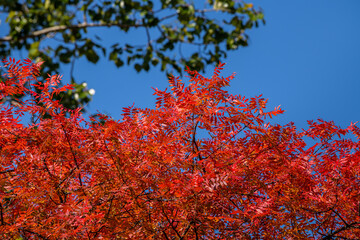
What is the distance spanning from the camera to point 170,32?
7.24 m

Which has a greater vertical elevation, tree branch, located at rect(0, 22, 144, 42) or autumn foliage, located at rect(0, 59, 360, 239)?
tree branch, located at rect(0, 22, 144, 42)

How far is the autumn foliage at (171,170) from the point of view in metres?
3.91

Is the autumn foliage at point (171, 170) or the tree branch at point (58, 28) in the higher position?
the tree branch at point (58, 28)

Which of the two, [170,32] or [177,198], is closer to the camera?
[177,198]

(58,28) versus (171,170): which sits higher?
(58,28)

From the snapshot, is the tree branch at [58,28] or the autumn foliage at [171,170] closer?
the autumn foliage at [171,170]

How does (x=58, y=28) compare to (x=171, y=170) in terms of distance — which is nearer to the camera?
(x=171, y=170)

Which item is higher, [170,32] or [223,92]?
[170,32]

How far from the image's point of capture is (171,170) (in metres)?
4.27

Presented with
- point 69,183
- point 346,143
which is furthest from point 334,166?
point 69,183

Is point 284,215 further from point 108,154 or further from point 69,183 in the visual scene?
point 69,183

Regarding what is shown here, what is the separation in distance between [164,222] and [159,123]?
1235mm

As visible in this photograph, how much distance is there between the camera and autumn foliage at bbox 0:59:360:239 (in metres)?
3.91

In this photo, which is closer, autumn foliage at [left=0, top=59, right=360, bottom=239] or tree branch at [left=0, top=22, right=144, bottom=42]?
autumn foliage at [left=0, top=59, right=360, bottom=239]
